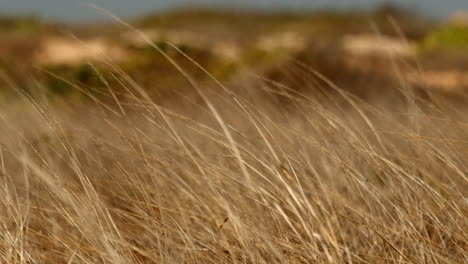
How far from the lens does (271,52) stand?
10.4 metres

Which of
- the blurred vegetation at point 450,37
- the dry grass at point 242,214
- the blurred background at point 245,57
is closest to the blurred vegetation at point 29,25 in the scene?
the blurred background at point 245,57

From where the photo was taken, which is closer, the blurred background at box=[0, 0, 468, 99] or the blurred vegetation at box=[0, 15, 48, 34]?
the blurred background at box=[0, 0, 468, 99]

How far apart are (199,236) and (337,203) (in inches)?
14.9

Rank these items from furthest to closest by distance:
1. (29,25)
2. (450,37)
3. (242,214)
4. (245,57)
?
(29,25) → (450,37) → (245,57) → (242,214)

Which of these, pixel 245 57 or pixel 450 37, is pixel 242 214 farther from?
pixel 450 37

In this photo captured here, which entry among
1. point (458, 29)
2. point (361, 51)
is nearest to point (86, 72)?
point (361, 51)

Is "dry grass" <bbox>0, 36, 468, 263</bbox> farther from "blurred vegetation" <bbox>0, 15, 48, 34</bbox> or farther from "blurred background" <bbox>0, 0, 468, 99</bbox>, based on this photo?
"blurred vegetation" <bbox>0, 15, 48, 34</bbox>

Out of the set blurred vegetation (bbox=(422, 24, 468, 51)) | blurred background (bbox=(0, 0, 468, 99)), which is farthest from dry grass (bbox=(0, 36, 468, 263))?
blurred vegetation (bbox=(422, 24, 468, 51))

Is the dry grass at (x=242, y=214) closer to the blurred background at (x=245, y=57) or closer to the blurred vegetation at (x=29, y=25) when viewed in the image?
the blurred background at (x=245, y=57)

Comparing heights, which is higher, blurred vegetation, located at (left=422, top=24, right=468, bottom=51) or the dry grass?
the dry grass

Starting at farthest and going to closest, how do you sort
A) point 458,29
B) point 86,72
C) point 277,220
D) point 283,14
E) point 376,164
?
1. point 283,14
2. point 458,29
3. point 86,72
4. point 376,164
5. point 277,220

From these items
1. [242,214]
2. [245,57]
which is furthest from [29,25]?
[242,214]

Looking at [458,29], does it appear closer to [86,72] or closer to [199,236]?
[86,72]

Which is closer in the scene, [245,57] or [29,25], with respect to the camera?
[245,57]
